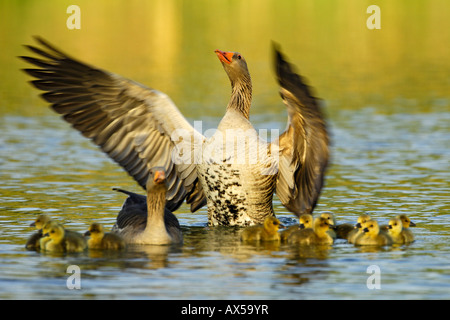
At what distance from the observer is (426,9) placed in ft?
211

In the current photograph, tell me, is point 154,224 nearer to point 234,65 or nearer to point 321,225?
point 321,225

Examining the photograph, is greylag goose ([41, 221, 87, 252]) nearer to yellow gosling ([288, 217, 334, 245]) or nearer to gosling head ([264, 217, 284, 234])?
gosling head ([264, 217, 284, 234])

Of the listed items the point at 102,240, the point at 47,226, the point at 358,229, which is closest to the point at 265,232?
the point at 358,229

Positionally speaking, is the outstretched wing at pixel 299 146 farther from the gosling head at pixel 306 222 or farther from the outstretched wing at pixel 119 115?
the outstretched wing at pixel 119 115

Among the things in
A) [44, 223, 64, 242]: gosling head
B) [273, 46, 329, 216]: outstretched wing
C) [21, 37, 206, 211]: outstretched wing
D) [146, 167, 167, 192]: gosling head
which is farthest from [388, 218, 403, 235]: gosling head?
[44, 223, 64, 242]: gosling head

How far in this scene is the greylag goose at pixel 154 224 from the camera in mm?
11484

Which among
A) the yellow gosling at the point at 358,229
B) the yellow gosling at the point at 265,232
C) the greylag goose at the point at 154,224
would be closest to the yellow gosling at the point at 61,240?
the greylag goose at the point at 154,224

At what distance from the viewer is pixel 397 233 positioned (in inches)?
459

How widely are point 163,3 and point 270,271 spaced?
55628 millimetres

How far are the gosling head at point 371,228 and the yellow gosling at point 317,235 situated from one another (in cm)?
48

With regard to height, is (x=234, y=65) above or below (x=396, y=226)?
above

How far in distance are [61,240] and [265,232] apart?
2.63m

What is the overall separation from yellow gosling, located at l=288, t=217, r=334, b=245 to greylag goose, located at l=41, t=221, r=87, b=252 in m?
2.72
